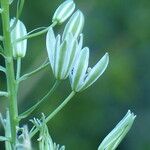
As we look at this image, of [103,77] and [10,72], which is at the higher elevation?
[10,72]

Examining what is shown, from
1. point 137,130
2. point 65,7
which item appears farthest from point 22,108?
point 65,7

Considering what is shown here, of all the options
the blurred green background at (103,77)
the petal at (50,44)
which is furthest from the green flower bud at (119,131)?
the blurred green background at (103,77)

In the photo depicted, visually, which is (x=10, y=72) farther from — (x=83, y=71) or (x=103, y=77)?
(x=103, y=77)

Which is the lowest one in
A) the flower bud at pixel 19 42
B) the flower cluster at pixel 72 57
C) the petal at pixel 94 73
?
the petal at pixel 94 73

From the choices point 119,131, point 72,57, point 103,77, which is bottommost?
point 119,131

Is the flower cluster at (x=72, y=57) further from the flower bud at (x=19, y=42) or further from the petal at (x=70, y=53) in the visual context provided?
the flower bud at (x=19, y=42)

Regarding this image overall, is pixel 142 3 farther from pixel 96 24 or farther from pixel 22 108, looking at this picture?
pixel 22 108

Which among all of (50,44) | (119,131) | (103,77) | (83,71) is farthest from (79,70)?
(103,77)
